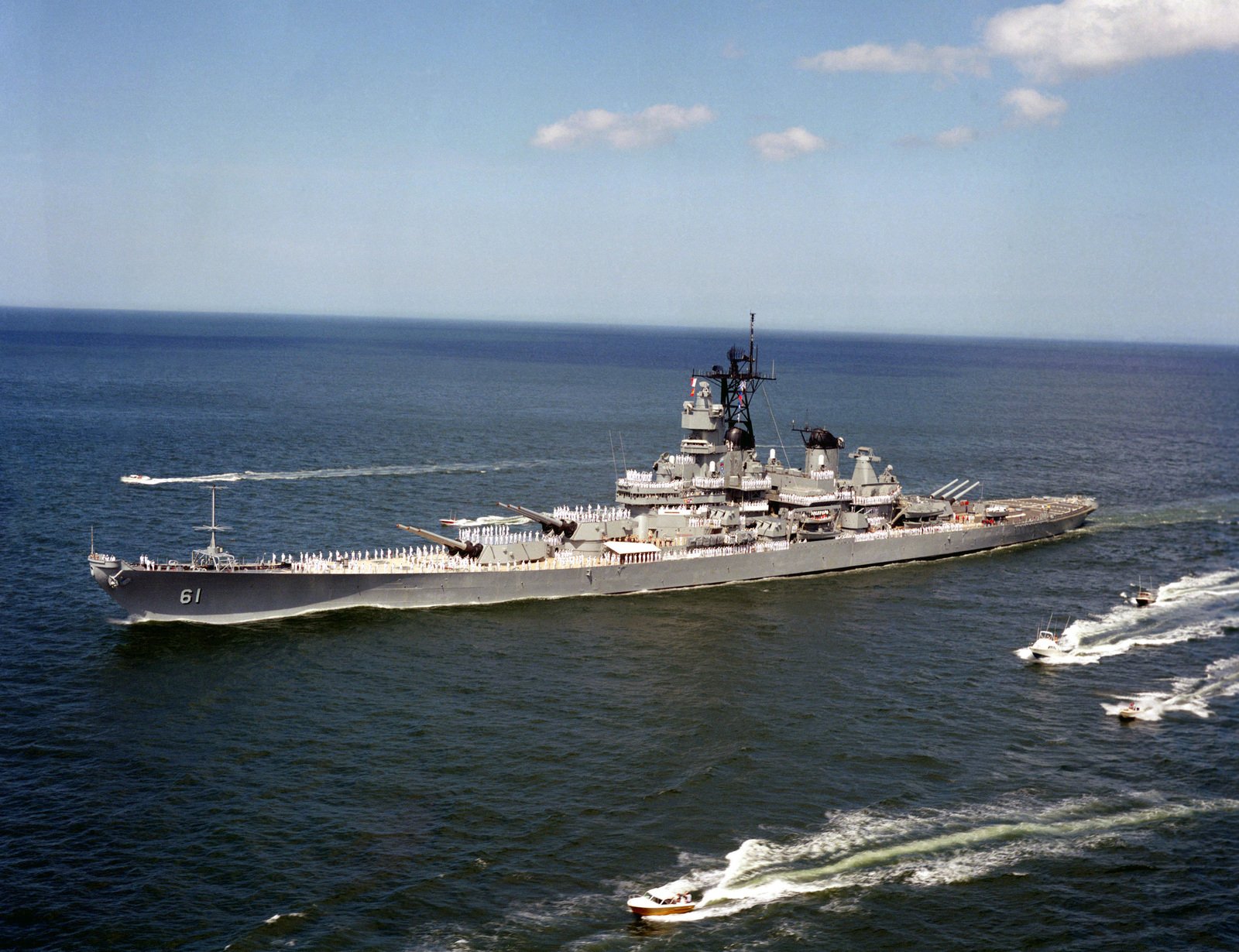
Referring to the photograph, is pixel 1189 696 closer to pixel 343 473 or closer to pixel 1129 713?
pixel 1129 713

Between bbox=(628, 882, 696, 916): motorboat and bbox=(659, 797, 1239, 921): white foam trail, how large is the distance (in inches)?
9.8

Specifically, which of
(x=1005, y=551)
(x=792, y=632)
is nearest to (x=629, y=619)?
(x=792, y=632)

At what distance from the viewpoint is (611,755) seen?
3981cm

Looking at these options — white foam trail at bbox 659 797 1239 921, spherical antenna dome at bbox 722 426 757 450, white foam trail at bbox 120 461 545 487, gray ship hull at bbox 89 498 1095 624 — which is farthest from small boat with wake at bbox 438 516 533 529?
white foam trail at bbox 659 797 1239 921

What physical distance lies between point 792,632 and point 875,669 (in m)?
7.15

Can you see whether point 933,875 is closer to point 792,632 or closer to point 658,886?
point 658,886

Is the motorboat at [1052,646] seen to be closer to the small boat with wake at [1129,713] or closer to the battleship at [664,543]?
the small boat with wake at [1129,713]

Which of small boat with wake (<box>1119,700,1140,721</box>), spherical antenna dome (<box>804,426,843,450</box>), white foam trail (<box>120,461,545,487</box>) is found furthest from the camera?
white foam trail (<box>120,461,545,487</box>)

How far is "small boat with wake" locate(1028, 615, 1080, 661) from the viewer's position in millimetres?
51438

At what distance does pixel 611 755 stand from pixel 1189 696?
27.1m

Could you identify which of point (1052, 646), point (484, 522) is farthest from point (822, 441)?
point (1052, 646)

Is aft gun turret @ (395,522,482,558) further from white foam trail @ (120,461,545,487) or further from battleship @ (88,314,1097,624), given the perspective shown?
white foam trail @ (120,461,545,487)

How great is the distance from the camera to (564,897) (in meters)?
30.2

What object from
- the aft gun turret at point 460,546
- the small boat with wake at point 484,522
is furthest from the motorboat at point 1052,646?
the small boat with wake at point 484,522
